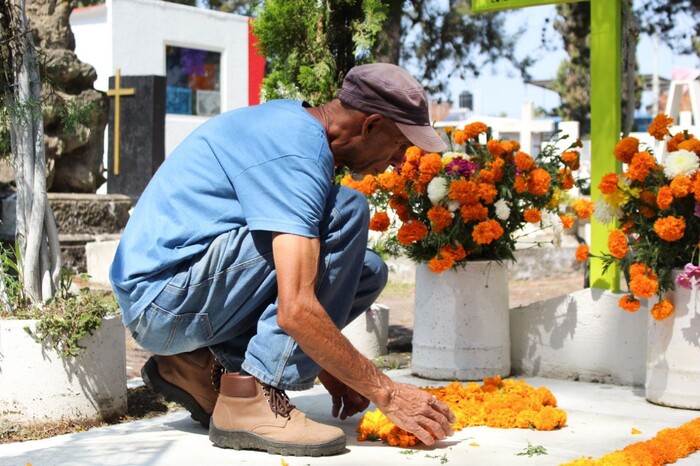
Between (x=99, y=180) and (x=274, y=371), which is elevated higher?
(x=99, y=180)

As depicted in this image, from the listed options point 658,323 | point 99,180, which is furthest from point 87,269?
point 658,323

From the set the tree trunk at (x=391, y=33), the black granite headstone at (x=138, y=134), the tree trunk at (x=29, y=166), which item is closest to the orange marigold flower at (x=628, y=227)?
the tree trunk at (x=29, y=166)

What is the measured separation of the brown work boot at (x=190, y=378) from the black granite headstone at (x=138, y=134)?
9.65 meters

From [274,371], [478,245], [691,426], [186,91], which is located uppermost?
[186,91]

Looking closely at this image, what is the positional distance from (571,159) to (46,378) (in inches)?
101

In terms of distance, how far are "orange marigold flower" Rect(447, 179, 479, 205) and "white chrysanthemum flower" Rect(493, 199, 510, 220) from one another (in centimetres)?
13

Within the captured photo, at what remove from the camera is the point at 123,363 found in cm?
355

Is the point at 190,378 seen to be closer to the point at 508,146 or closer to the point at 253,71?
the point at 508,146

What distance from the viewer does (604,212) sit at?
4.02 metres

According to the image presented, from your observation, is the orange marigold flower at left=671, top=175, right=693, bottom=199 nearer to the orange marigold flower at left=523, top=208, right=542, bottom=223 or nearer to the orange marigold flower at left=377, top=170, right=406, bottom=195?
the orange marigold flower at left=523, top=208, right=542, bottom=223

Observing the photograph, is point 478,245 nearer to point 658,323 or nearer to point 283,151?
point 658,323

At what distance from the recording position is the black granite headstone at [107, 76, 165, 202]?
41.7 ft

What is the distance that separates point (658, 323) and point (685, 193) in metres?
0.57

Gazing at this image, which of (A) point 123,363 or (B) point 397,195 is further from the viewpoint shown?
(B) point 397,195
